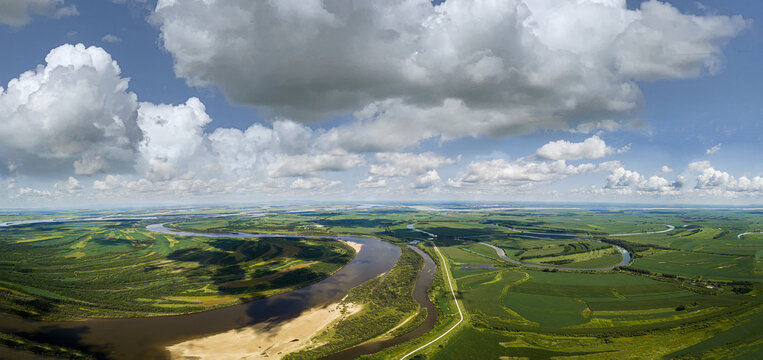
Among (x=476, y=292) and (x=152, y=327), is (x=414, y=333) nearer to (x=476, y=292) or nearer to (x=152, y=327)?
(x=476, y=292)

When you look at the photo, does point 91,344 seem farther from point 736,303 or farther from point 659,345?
point 736,303

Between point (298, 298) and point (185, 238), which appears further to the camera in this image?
point (185, 238)

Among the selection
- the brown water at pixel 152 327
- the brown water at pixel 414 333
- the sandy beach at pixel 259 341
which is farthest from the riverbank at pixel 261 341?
the brown water at pixel 414 333

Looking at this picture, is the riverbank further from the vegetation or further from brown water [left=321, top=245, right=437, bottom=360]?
brown water [left=321, top=245, right=437, bottom=360]

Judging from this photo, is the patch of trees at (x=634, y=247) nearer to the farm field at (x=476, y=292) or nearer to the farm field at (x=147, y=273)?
the farm field at (x=476, y=292)

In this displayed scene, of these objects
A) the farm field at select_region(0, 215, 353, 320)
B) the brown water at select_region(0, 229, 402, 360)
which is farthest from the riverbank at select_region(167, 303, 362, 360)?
the farm field at select_region(0, 215, 353, 320)

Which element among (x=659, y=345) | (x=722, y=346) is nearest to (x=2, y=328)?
(x=659, y=345)

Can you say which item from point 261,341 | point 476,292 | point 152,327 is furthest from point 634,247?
point 152,327
